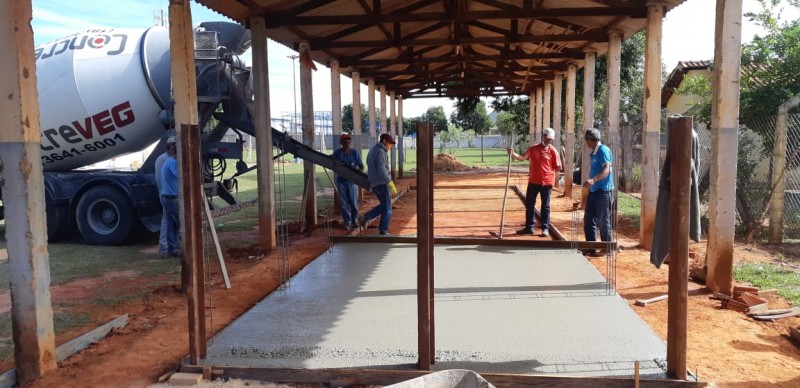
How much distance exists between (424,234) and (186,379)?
194cm

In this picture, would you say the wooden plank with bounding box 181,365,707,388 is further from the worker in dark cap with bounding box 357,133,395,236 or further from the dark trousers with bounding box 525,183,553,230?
the dark trousers with bounding box 525,183,553,230

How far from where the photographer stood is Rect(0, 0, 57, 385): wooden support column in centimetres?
427

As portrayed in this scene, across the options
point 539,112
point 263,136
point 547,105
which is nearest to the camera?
point 263,136

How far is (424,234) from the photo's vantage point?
166 inches

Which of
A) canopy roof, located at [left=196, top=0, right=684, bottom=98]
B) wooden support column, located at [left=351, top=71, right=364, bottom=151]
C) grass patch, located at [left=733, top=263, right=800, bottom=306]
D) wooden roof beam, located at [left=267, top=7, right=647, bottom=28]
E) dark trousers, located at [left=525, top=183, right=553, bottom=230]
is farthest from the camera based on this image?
wooden support column, located at [left=351, top=71, right=364, bottom=151]

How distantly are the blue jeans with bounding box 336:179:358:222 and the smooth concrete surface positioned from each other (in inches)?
144

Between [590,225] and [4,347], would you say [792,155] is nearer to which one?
[590,225]

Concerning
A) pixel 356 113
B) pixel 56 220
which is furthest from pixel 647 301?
pixel 356 113

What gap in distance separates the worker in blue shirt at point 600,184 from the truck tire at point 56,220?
8739 millimetres

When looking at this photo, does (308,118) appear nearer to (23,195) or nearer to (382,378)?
(23,195)

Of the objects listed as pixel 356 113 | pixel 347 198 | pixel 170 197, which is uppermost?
pixel 356 113

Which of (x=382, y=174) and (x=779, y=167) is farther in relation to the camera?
(x=382, y=174)

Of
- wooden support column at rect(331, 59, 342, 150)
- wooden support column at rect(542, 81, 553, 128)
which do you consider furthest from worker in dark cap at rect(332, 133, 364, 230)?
wooden support column at rect(542, 81, 553, 128)

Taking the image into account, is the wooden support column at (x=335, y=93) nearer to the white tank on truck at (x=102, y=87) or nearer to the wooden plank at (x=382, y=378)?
the white tank on truck at (x=102, y=87)
